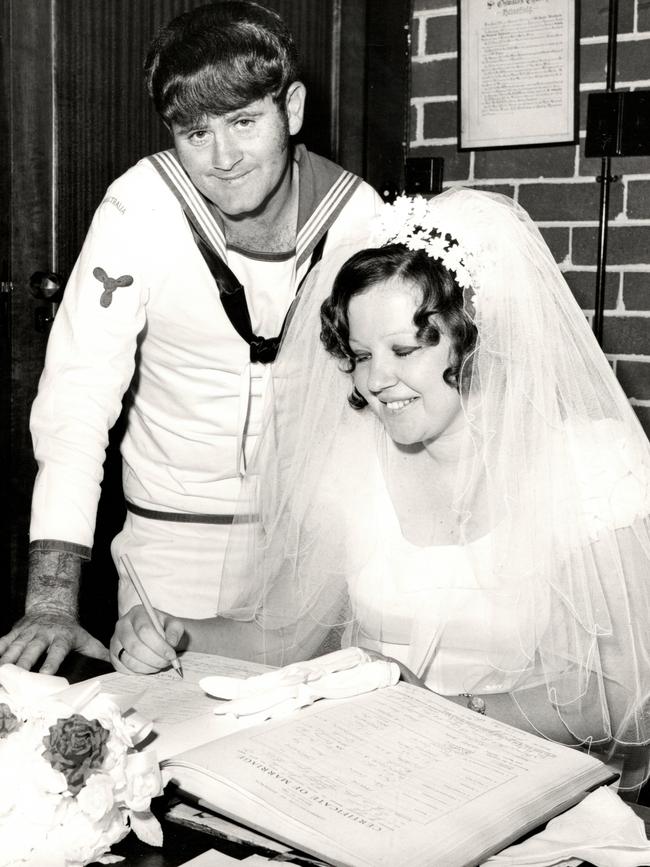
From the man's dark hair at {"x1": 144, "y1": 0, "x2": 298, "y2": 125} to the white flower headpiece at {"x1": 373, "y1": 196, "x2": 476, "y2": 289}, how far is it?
319 millimetres

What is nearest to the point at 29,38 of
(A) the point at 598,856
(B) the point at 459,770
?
(B) the point at 459,770

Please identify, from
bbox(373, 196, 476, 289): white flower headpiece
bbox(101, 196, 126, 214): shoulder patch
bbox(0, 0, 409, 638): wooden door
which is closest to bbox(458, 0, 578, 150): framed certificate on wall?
bbox(0, 0, 409, 638): wooden door

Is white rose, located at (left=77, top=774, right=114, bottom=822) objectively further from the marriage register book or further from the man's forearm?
the man's forearm

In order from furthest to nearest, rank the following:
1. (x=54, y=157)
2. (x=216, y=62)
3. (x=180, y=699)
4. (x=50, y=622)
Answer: (x=54, y=157), (x=216, y=62), (x=50, y=622), (x=180, y=699)

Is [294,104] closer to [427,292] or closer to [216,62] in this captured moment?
[216,62]

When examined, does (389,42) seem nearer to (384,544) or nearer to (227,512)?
(227,512)

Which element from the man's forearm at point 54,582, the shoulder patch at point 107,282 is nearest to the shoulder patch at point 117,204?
the shoulder patch at point 107,282

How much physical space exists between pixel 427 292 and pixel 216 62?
542 millimetres

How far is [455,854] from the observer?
876 millimetres

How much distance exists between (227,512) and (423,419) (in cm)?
58

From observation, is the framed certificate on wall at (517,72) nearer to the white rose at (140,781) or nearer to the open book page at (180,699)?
the open book page at (180,699)

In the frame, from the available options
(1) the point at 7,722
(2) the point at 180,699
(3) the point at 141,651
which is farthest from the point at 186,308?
(1) the point at 7,722

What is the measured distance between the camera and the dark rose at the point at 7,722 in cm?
92

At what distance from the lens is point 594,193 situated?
267 centimetres
